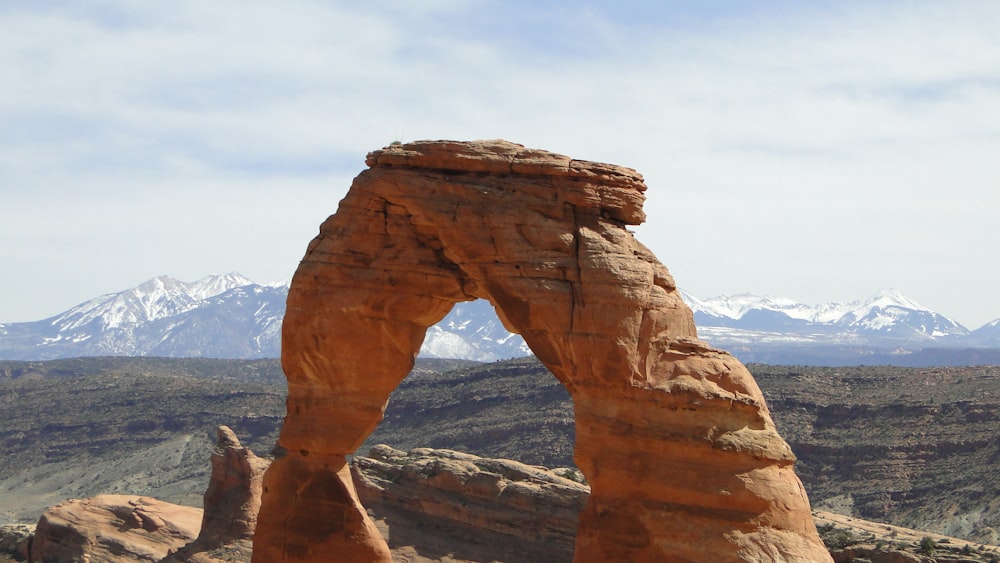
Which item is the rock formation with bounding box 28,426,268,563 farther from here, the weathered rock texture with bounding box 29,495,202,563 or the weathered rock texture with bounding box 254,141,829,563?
the weathered rock texture with bounding box 254,141,829,563

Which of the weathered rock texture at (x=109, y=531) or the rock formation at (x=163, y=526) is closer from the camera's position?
the rock formation at (x=163, y=526)

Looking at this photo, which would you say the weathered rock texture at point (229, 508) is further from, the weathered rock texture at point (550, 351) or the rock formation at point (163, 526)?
the weathered rock texture at point (550, 351)

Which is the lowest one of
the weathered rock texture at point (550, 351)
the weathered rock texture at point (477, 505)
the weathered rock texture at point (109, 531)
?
the weathered rock texture at point (109, 531)

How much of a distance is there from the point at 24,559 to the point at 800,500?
2737 centimetres

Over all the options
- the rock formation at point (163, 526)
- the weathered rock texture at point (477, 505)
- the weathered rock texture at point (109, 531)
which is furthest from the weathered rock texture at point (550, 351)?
the weathered rock texture at point (109, 531)

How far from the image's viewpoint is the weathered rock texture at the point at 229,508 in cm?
3878

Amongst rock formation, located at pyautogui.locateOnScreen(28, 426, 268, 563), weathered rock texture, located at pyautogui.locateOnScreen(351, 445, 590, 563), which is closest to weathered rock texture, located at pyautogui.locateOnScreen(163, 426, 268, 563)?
rock formation, located at pyautogui.locateOnScreen(28, 426, 268, 563)

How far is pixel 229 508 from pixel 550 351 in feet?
60.2

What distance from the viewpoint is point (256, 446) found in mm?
79000

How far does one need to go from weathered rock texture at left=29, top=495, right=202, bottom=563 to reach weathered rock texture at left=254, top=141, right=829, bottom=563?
586 inches

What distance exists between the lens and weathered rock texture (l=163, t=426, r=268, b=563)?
38781 mm

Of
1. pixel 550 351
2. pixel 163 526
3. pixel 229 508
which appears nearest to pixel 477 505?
pixel 229 508

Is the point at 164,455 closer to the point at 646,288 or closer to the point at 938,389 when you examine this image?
the point at 938,389

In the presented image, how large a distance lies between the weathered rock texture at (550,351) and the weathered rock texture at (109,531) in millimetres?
14887
